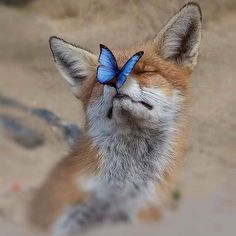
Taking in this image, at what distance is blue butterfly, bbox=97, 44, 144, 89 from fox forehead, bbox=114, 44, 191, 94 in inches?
3.7

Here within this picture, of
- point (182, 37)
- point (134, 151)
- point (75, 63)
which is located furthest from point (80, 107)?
point (134, 151)

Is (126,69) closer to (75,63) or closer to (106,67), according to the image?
(106,67)

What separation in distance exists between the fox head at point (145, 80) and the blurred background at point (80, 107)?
18.5 inches

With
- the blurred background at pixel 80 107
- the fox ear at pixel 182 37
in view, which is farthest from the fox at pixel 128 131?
the blurred background at pixel 80 107

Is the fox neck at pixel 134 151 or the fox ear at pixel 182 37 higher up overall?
the fox ear at pixel 182 37

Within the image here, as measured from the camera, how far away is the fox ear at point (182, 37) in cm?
442

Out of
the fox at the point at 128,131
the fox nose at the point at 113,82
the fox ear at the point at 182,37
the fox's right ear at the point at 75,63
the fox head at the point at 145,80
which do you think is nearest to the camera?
the fox at the point at 128,131

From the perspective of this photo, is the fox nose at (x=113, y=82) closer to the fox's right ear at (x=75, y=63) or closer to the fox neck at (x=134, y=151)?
the fox neck at (x=134, y=151)

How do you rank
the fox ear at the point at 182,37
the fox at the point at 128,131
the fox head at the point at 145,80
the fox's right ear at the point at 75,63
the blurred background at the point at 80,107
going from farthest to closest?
the fox's right ear at the point at 75,63 → the fox ear at the point at 182,37 → the blurred background at the point at 80,107 → the fox head at the point at 145,80 → the fox at the point at 128,131

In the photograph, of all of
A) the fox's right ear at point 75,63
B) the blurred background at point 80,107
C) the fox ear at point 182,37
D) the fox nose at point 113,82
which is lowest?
the blurred background at point 80,107

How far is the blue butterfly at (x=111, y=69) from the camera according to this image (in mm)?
3803

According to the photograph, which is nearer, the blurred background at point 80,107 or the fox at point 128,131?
the fox at point 128,131

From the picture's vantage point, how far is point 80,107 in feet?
21.0

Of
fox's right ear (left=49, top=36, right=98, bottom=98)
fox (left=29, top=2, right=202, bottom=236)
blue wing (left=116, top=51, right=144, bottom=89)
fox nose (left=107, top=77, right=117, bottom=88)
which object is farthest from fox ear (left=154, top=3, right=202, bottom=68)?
fox nose (left=107, top=77, right=117, bottom=88)
